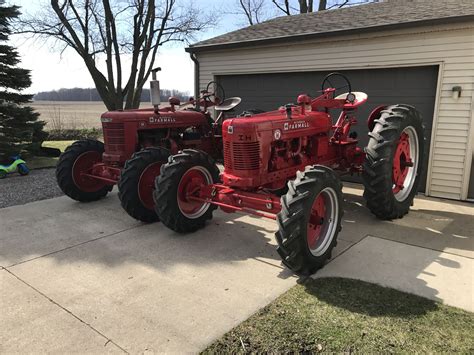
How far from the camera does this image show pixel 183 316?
292 cm

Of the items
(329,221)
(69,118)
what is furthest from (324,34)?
(69,118)

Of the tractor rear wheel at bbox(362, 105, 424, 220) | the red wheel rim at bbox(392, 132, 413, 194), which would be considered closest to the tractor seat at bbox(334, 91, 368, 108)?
the tractor rear wheel at bbox(362, 105, 424, 220)

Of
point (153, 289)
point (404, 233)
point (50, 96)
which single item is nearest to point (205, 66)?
point (404, 233)

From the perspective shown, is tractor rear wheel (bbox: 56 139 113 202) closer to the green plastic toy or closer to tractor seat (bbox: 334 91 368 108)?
the green plastic toy

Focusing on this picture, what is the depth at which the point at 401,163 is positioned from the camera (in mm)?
5297

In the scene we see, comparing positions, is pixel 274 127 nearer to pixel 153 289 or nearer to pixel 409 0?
pixel 153 289

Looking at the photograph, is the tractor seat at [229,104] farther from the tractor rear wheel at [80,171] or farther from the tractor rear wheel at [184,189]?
the tractor rear wheel at [80,171]

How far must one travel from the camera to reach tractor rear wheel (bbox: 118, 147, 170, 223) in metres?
4.77

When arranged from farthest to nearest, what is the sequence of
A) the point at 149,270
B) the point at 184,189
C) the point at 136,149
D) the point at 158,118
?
the point at 158,118
the point at 136,149
the point at 184,189
the point at 149,270

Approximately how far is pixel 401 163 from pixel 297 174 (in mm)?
2363

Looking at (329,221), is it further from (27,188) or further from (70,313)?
(27,188)

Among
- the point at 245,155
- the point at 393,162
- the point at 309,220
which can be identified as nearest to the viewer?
the point at 309,220

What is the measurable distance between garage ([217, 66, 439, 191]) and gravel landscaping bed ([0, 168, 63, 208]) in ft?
13.3

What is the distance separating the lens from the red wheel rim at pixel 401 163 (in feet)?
17.0
